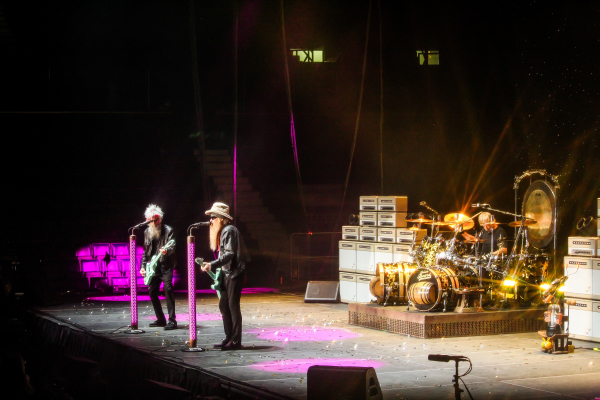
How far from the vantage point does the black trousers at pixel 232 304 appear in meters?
8.27

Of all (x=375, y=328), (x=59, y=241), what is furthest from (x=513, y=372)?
(x=59, y=241)

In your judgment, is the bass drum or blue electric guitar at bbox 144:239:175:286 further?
blue electric guitar at bbox 144:239:175:286

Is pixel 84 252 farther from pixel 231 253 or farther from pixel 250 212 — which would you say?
pixel 231 253

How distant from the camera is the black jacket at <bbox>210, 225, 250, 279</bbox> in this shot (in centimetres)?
817

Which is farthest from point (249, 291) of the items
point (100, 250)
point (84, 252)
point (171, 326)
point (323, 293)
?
point (171, 326)

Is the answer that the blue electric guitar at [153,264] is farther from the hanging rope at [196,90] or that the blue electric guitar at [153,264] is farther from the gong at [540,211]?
the hanging rope at [196,90]

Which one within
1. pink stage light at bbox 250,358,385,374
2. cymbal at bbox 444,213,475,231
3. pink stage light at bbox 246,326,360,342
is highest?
cymbal at bbox 444,213,475,231

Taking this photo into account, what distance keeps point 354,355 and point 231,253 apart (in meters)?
1.71

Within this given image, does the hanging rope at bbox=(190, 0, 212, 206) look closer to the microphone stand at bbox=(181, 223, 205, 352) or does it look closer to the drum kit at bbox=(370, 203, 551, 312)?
the drum kit at bbox=(370, 203, 551, 312)

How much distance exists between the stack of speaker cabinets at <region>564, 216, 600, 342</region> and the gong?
0.79 meters

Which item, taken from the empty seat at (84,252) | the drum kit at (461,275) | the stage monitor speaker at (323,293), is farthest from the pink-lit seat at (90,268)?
the drum kit at (461,275)

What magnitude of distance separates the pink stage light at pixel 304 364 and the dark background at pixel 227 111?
956cm

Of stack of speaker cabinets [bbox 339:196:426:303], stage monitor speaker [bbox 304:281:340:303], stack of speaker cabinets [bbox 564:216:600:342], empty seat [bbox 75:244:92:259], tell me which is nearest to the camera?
stack of speaker cabinets [bbox 564:216:600:342]

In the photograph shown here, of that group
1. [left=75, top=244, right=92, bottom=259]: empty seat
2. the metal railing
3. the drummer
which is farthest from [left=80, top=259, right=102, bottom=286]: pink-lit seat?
the drummer
